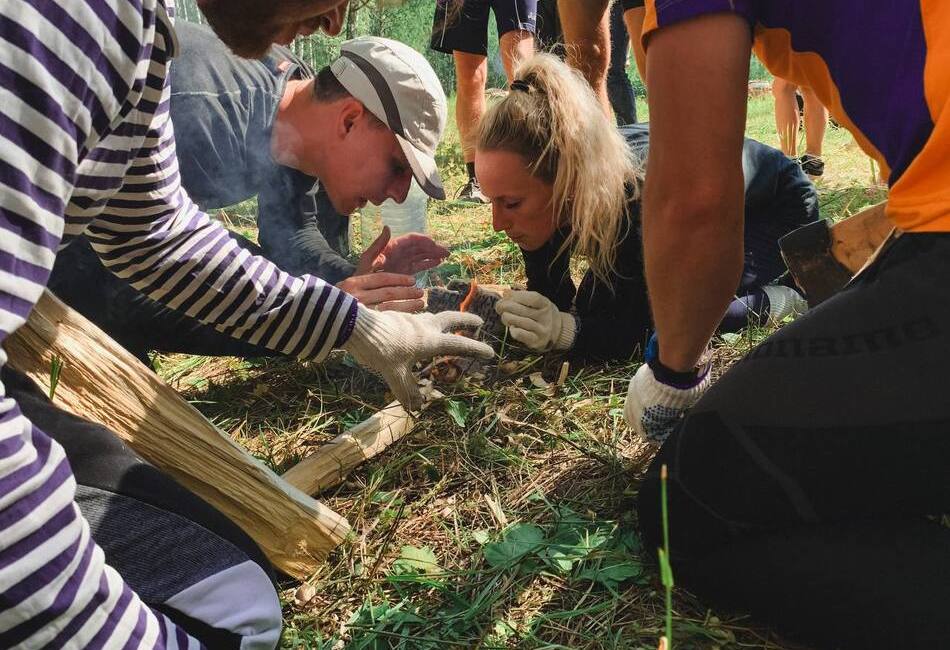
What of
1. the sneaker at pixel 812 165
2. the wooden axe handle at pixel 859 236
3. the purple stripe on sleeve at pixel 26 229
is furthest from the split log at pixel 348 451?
the sneaker at pixel 812 165

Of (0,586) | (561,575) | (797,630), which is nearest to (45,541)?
(0,586)

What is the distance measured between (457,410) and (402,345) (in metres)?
0.27

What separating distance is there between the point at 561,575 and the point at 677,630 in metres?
0.24

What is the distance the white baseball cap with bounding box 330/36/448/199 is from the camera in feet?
7.59

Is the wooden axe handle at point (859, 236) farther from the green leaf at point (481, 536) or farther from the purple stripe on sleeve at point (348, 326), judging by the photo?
the purple stripe on sleeve at point (348, 326)

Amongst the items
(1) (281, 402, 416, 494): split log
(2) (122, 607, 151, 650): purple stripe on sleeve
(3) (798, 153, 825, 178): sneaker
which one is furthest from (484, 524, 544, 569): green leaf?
(3) (798, 153, 825, 178): sneaker

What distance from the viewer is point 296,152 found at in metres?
2.59

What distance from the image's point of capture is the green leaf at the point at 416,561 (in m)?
1.46

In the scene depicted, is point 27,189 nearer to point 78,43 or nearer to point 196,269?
point 78,43

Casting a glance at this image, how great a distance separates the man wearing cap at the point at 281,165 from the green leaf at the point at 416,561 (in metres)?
0.86

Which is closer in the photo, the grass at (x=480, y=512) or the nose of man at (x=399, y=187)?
the grass at (x=480, y=512)

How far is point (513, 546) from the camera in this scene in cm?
149

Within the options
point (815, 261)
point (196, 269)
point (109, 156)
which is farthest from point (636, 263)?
point (109, 156)

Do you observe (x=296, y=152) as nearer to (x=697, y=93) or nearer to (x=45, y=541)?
(x=697, y=93)
